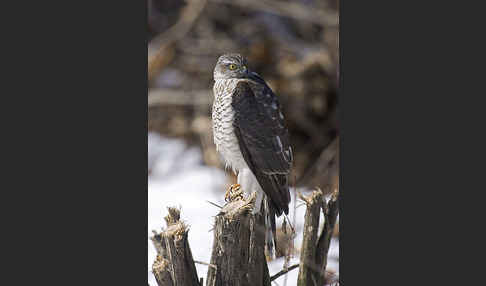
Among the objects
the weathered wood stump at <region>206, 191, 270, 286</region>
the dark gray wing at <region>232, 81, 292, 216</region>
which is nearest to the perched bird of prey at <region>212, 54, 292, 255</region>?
the dark gray wing at <region>232, 81, 292, 216</region>

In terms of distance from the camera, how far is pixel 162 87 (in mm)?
4340

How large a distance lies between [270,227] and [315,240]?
13.7 inches

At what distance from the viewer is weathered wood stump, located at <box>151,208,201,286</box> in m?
4.15

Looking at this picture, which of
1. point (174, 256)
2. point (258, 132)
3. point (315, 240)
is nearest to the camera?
point (174, 256)

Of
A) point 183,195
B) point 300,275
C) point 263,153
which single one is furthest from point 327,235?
point 183,195

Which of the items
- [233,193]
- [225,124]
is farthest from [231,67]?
[233,193]

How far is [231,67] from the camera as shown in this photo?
4215 mm

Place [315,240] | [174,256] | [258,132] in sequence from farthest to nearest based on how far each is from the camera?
[315,240] → [258,132] → [174,256]

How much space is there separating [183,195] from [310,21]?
4.76ft

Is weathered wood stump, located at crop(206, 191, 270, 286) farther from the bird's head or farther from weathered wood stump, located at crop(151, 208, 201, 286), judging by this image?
the bird's head

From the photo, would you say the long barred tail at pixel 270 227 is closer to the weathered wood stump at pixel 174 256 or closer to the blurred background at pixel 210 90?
the blurred background at pixel 210 90

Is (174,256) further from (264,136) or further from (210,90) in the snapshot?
(210,90)

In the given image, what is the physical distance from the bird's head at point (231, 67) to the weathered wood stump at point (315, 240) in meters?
0.95

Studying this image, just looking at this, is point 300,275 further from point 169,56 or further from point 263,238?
point 169,56
